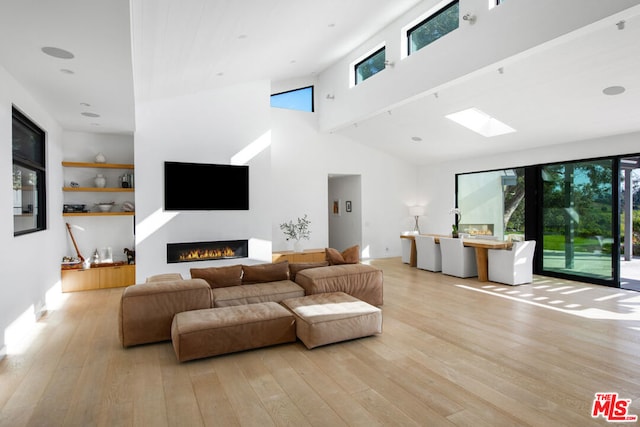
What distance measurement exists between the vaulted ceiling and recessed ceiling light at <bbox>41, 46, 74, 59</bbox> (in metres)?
0.05

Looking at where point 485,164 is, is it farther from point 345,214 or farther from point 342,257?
point 342,257

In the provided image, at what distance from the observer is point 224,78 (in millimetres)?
6402

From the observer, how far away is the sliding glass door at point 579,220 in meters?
6.26

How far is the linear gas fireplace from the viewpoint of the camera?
662cm

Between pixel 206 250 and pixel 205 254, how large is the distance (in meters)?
0.08

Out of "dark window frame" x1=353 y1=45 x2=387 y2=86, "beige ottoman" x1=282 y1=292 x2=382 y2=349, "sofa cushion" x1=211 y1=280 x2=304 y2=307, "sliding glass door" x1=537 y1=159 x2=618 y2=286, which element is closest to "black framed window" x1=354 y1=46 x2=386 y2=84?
"dark window frame" x1=353 y1=45 x2=387 y2=86

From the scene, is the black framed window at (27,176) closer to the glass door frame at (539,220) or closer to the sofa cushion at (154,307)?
the sofa cushion at (154,307)

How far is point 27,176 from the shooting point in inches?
179

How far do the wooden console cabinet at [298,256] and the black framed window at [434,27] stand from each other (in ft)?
14.6

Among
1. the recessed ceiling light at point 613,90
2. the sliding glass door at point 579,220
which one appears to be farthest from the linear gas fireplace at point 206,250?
the recessed ceiling light at point 613,90

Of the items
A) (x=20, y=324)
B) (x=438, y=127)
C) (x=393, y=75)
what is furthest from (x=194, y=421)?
(x=438, y=127)

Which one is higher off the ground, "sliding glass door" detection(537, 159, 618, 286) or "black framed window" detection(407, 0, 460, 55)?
"black framed window" detection(407, 0, 460, 55)

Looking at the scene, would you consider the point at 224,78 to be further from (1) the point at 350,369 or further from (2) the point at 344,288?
(1) the point at 350,369

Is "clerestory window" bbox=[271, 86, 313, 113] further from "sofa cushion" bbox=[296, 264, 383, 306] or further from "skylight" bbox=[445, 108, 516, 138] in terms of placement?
"sofa cushion" bbox=[296, 264, 383, 306]
